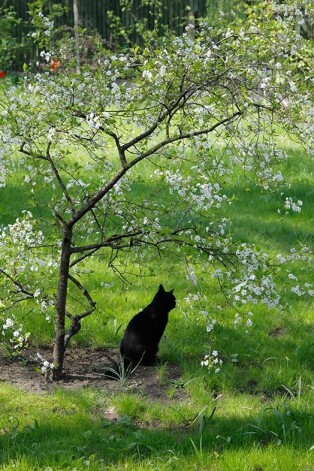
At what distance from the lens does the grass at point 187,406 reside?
453 cm

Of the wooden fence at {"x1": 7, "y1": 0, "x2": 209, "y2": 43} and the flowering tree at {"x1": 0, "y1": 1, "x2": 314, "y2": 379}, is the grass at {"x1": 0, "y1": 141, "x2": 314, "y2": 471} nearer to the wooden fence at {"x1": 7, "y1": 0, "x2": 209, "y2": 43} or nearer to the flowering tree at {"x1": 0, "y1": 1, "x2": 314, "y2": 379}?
the flowering tree at {"x1": 0, "y1": 1, "x2": 314, "y2": 379}

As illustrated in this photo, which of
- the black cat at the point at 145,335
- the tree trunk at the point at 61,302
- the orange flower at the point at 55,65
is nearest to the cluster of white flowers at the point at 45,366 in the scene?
the tree trunk at the point at 61,302

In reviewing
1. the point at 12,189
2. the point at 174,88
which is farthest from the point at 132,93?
the point at 12,189

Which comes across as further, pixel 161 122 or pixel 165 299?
pixel 165 299

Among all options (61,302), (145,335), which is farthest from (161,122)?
(145,335)

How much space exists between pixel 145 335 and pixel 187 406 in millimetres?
714

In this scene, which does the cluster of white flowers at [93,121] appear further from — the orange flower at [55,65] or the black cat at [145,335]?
the black cat at [145,335]

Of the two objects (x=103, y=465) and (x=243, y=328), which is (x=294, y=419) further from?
(x=243, y=328)

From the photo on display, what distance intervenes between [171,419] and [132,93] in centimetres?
208

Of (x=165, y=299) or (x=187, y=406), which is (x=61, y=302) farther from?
(x=187, y=406)

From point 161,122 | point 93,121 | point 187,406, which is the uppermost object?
point 161,122

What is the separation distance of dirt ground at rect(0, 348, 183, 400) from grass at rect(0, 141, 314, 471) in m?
0.05

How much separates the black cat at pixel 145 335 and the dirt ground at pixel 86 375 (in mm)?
115

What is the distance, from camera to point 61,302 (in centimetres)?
562
